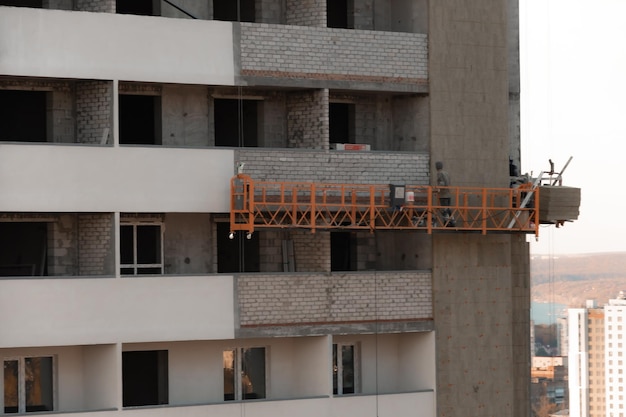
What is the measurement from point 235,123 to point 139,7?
140 inches

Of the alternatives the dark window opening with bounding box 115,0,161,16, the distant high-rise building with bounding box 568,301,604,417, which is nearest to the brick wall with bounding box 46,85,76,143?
the dark window opening with bounding box 115,0,161,16

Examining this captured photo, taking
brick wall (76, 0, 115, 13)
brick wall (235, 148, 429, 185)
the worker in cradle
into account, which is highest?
brick wall (76, 0, 115, 13)

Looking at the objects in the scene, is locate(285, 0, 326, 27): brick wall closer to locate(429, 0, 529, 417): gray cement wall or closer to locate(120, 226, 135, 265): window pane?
locate(429, 0, 529, 417): gray cement wall

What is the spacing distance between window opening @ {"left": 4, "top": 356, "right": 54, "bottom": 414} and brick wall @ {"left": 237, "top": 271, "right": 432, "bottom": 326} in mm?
4587

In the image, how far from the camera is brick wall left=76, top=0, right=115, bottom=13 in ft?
125

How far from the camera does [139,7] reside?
4031 centimetres

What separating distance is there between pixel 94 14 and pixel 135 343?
24.2 feet

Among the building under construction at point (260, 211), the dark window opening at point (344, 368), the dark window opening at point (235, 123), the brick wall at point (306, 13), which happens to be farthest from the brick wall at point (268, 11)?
the dark window opening at point (344, 368)

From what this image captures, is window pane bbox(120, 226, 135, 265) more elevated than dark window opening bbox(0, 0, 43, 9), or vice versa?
dark window opening bbox(0, 0, 43, 9)

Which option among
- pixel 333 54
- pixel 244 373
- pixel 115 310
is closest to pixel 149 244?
pixel 115 310

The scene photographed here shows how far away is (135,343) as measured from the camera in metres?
38.5

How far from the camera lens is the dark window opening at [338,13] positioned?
42.2 meters

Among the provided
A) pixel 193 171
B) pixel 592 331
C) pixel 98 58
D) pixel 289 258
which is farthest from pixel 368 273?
pixel 592 331

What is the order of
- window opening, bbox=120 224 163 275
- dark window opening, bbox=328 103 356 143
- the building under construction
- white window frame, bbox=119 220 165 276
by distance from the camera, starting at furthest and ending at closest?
dark window opening, bbox=328 103 356 143 → window opening, bbox=120 224 163 275 → white window frame, bbox=119 220 165 276 → the building under construction
